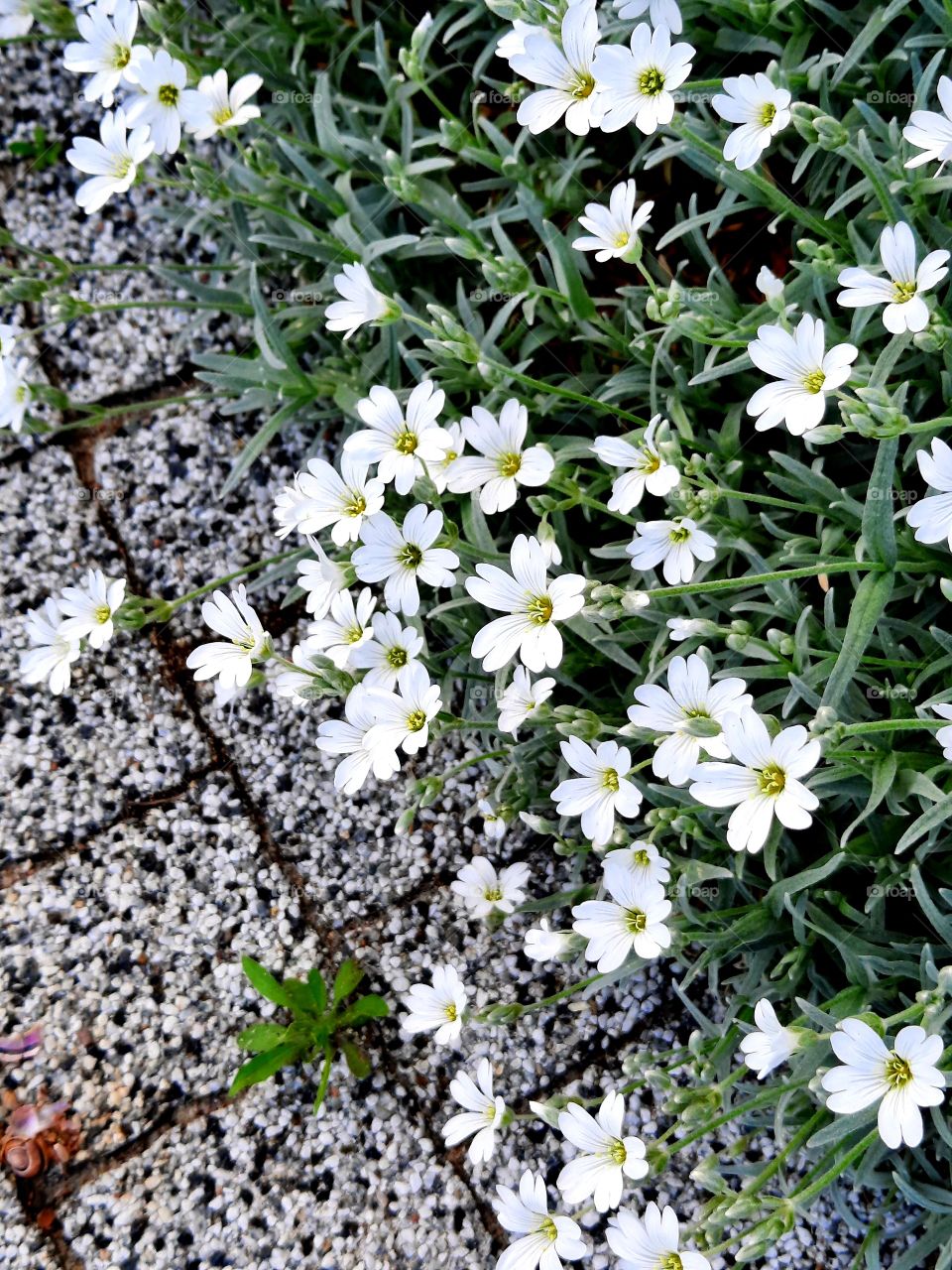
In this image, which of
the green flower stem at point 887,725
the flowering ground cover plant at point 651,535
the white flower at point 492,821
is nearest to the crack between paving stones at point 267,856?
the flowering ground cover plant at point 651,535

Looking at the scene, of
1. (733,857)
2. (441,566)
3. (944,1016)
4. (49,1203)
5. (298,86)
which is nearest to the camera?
(944,1016)

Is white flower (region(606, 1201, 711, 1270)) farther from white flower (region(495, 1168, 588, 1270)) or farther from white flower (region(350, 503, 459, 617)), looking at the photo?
white flower (region(350, 503, 459, 617))

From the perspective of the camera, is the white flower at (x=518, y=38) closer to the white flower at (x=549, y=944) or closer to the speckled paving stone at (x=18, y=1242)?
the white flower at (x=549, y=944)

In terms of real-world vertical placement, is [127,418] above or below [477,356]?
below

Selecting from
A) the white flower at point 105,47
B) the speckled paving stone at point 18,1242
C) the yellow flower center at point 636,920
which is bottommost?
the speckled paving stone at point 18,1242

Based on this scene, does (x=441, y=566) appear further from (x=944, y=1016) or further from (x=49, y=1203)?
(x=49, y=1203)

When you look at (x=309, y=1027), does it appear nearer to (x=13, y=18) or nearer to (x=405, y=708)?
(x=405, y=708)

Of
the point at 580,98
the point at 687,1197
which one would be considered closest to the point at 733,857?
the point at 687,1197
